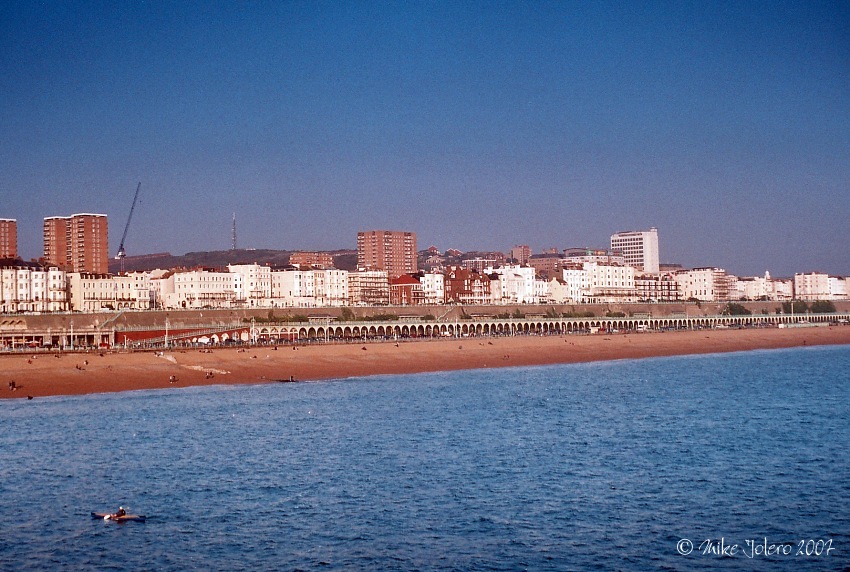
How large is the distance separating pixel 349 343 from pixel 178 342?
44.6 feet

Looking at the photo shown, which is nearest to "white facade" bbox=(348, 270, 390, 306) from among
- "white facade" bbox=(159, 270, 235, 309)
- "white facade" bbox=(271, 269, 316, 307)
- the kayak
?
"white facade" bbox=(271, 269, 316, 307)

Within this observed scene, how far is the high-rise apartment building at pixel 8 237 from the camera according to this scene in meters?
184

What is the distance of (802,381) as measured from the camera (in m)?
56.3

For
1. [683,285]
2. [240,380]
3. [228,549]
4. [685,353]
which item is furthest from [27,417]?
[683,285]

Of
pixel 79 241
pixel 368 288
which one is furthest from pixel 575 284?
pixel 79 241

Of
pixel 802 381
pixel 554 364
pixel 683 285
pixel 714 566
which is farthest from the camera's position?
pixel 683 285

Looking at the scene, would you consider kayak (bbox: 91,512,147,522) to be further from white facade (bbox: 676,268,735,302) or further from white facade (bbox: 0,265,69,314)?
white facade (bbox: 676,268,735,302)

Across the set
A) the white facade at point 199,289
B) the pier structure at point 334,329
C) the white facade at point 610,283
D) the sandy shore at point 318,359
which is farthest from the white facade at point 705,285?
the white facade at point 199,289

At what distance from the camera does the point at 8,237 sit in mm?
186625

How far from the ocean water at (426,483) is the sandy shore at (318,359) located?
7.55m

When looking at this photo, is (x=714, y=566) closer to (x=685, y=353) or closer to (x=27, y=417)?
(x=27, y=417)

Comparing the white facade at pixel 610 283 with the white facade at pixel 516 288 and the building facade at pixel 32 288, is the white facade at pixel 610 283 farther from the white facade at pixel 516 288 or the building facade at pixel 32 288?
the building facade at pixel 32 288

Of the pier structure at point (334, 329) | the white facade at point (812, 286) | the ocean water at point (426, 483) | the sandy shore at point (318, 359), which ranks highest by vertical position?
the white facade at point (812, 286)

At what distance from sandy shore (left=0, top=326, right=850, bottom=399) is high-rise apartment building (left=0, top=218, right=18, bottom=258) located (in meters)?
127
